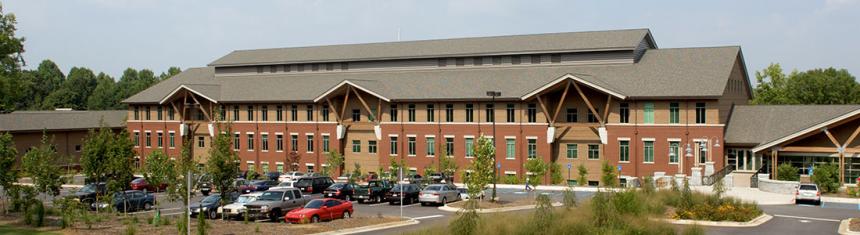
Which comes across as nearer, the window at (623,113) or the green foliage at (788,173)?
the green foliage at (788,173)

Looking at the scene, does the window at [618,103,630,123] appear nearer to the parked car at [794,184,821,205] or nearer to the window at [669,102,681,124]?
the window at [669,102,681,124]

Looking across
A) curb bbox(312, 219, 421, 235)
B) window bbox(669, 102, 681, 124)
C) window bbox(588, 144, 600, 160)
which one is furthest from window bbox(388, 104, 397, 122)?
curb bbox(312, 219, 421, 235)

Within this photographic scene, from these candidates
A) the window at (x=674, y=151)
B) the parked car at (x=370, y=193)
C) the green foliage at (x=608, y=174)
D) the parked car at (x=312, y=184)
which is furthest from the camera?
the window at (x=674, y=151)

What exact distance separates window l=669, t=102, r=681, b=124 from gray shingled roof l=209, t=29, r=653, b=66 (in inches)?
271

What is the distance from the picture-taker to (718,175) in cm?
5278

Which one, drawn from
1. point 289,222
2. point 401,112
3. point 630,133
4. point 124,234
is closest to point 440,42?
point 401,112

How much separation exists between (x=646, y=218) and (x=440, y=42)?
48.6m

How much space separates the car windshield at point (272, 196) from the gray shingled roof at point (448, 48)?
33103 millimetres

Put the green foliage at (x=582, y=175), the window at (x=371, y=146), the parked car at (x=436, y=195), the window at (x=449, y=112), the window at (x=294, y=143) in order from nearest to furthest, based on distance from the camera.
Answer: the parked car at (x=436, y=195), the green foliage at (x=582, y=175), the window at (x=449, y=112), the window at (x=371, y=146), the window at (x=294, y=143)

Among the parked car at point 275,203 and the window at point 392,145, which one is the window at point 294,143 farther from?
the parked car at point 275,203

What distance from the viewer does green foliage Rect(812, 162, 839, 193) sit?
47062mm

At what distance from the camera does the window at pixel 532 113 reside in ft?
200

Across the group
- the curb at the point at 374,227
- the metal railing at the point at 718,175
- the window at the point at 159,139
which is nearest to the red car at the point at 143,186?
the window at the point at 159,139

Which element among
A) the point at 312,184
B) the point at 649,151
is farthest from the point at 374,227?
the point at 649,151
